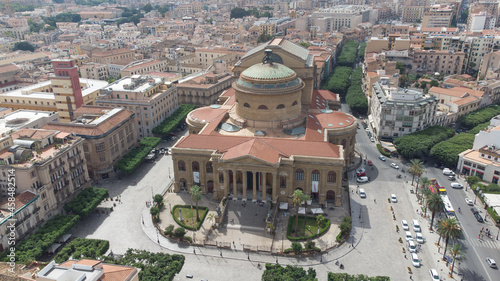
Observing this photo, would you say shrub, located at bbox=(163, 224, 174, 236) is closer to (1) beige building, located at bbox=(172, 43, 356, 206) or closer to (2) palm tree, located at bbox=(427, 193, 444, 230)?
(1) beige building, located at bbox=(172, 43, 356, 206)

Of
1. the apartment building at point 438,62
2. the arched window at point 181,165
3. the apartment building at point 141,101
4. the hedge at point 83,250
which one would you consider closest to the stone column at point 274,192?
the arched window at point 181,165

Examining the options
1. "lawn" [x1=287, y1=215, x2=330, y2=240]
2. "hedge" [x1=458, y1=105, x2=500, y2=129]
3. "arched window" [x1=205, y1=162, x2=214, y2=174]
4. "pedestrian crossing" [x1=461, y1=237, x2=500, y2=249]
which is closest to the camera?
"pedestrian crossing" [x1=461, y1=237, x2=500, y2=249]

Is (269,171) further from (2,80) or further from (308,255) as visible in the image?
(2,80)

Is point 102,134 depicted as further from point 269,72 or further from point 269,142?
point 269,72

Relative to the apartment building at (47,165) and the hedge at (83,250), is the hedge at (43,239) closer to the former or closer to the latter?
the hedge at (83,250)

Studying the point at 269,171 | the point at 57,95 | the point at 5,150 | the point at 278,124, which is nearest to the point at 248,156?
the point at 269,171

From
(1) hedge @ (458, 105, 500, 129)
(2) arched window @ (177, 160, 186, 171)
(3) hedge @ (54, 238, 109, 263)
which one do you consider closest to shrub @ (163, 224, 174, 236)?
(3) hedge @ (54, 238, 109, 263)

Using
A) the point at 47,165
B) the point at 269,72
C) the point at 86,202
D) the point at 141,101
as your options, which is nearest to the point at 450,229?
the point at 269,72
